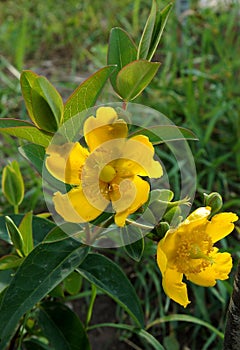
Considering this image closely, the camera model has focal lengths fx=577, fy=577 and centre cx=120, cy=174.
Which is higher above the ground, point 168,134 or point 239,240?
point 168,134

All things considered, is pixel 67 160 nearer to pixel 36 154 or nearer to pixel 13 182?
pixel 36 154

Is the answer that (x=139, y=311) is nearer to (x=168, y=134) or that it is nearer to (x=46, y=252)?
(x=46, y=252)

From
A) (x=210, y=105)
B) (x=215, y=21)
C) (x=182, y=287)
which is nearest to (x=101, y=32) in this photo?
(x=215, y=21)

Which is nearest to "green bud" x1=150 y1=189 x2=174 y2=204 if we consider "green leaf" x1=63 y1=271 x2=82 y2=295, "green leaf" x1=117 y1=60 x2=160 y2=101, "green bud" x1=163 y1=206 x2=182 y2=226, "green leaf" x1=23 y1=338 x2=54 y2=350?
"green bud" x1=163 y1=206 x2=182 y2=226

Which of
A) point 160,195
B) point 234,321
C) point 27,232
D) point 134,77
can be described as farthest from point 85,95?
point 234,321

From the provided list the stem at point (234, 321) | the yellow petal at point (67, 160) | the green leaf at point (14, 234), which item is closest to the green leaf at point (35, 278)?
the green leaf at point (14, 234)

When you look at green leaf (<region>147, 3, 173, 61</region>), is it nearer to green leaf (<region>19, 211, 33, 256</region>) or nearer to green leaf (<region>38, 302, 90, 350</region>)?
green leaf (<region>19, 211, 33, 256</region>)

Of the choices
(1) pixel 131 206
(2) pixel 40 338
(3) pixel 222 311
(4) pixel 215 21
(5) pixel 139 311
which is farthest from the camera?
(4) pixel 215 21
